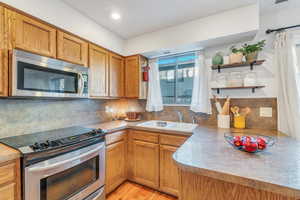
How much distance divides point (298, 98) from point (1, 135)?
3305 millimetres

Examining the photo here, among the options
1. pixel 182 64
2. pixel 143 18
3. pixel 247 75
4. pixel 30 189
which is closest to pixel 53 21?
pixel 143 18

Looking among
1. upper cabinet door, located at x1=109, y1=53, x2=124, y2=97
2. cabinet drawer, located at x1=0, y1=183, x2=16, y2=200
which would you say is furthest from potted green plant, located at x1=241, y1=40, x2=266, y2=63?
cabinet drawer, located at x1=0, y1=183, x2=16, y2=200

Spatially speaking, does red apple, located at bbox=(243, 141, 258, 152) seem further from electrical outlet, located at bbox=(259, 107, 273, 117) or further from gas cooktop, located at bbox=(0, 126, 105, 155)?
gas cooktop, located at bbox=(0, 126, 105, 155)

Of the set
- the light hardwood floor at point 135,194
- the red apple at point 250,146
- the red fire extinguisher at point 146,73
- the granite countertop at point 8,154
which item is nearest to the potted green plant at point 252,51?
the red apple at point 250,146

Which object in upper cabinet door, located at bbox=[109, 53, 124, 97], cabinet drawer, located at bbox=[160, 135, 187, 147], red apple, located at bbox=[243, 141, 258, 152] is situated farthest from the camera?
upper cabinet door, located at bbox=[109, 53, 124, 97]

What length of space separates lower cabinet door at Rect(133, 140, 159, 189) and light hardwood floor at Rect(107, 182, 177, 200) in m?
0.08

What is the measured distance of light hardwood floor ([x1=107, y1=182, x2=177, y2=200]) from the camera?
1877 mm

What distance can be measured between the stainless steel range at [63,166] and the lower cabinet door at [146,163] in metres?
0.58

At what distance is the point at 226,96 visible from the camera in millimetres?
2092

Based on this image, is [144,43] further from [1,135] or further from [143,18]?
[1,135]

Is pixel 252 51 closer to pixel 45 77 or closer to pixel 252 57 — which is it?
pixel 252 57

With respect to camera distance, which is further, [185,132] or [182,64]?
[182,64]

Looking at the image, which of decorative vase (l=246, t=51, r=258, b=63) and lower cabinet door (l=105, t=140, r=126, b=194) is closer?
decorative vase (l=246, t=51, r=258, b=63)

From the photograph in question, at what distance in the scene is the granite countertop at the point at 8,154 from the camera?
0.98 meters
